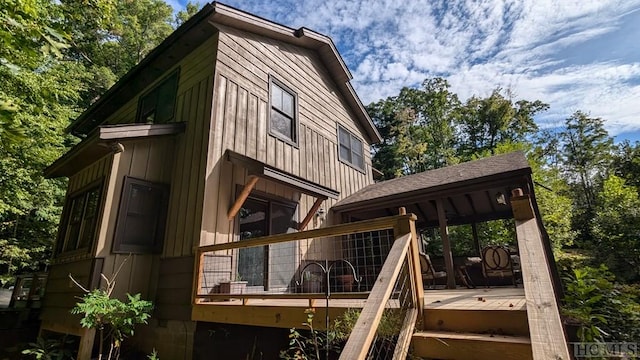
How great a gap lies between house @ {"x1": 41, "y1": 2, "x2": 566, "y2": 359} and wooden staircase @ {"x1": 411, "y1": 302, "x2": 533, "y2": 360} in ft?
2.01

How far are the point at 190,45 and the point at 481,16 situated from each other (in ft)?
29.3

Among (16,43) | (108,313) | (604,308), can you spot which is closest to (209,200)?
(108,313)

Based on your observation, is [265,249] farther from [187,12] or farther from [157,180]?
[187,12]

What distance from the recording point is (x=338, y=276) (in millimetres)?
5359

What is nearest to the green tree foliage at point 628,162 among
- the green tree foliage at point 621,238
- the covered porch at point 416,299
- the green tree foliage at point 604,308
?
the green tree foliage at point 621,238

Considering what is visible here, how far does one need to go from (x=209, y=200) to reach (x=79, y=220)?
3150mm

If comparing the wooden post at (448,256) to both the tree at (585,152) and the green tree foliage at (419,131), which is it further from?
the tree at (585,152)

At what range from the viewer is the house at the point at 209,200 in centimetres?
457

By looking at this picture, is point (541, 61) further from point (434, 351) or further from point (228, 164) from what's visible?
point (434, 351)

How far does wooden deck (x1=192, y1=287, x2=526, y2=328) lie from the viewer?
2.89 meters

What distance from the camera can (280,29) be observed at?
25.1 ft

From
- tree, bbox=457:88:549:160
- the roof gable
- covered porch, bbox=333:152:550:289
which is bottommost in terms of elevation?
covered porch, bbox=333:152:550:289

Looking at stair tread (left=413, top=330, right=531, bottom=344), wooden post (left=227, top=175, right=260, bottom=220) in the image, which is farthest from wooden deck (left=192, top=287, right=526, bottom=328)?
wooden post (left=227, top=175, right=260, bottom=220)

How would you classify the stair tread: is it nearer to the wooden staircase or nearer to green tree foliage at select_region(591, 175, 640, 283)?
the wooden staircase
